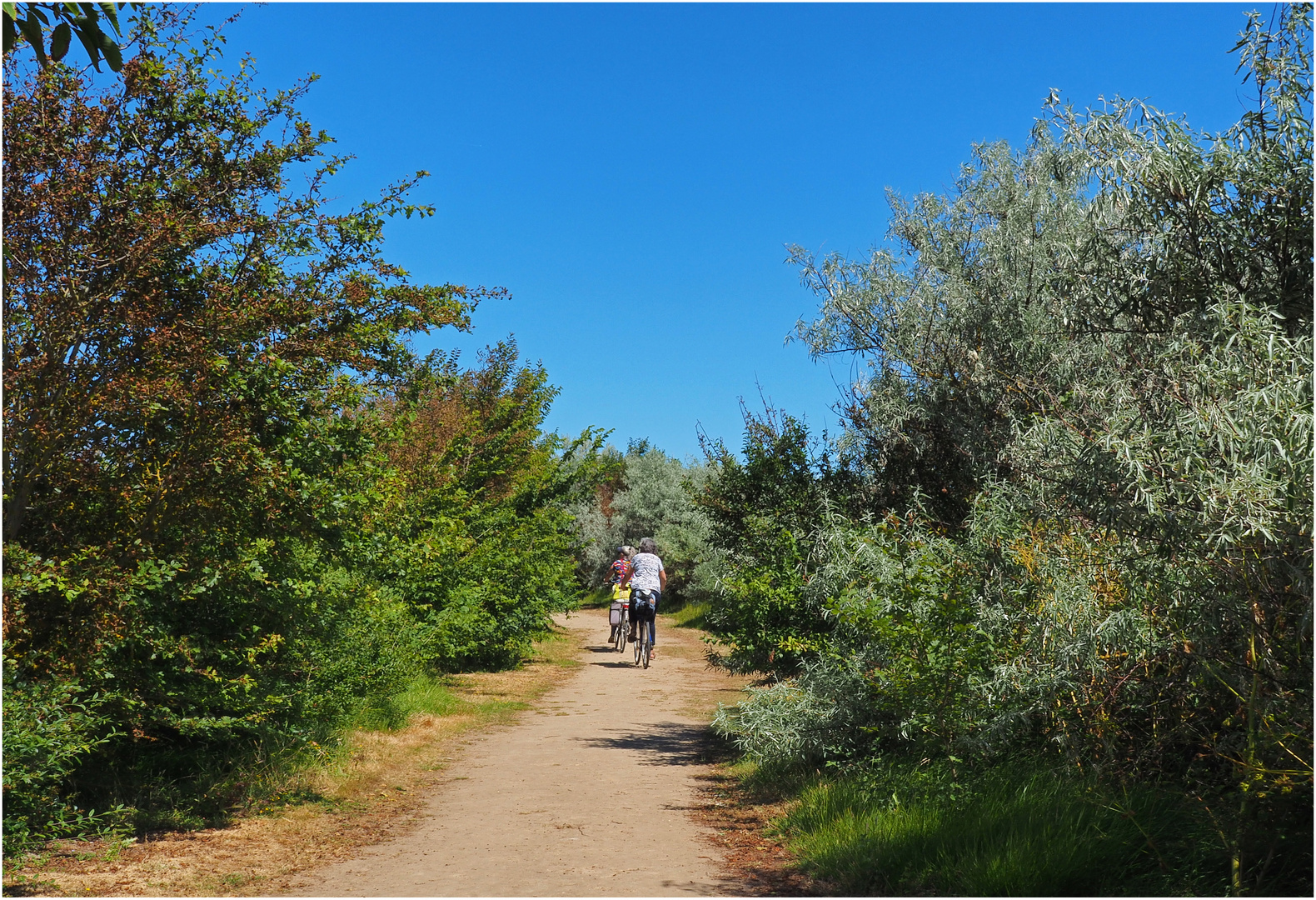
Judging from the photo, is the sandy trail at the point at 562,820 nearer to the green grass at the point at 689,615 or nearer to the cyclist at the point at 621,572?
the cyclist at the point at 621,572

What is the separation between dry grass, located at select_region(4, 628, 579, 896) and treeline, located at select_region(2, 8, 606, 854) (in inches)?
10.1

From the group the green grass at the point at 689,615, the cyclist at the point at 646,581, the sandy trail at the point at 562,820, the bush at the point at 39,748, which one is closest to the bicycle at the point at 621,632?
the cyclist at the point at 646,581

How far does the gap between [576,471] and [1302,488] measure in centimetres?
1736

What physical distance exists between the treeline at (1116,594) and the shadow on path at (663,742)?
689mm

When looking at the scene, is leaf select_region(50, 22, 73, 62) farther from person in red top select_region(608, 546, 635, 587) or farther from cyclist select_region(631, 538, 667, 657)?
person in red top select_region(608, 546, 635, 587)

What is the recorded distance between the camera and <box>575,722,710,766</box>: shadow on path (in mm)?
8969

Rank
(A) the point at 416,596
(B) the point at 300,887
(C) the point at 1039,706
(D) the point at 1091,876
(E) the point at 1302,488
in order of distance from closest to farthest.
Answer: (E) the point at 1302,488 < (D) the point at 1091,876 < (B) the point at 300,887 < (C) the point at 1039,706 < (A) the point at 416,596

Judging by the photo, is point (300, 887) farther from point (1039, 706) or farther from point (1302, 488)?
point (1302, 488)

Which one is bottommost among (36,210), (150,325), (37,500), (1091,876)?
Result: (1091,876)

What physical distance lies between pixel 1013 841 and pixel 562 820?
126 inches

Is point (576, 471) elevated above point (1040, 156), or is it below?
below

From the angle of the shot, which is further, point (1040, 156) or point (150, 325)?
point (1040, 156)

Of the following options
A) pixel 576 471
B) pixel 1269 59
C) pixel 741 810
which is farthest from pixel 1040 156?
pixel 576 471

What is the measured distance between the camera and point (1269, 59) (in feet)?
Answer: 15.8
